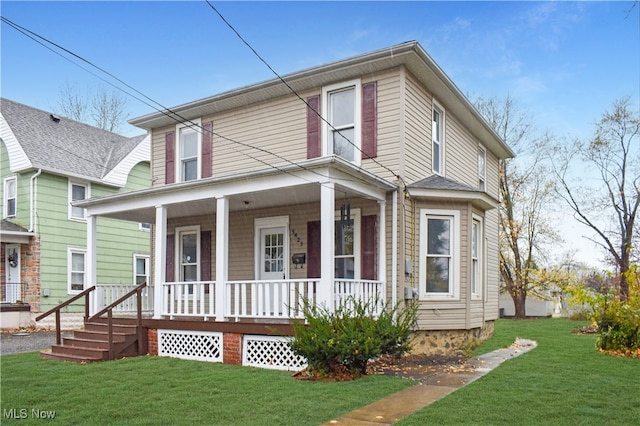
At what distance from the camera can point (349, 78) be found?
1184 centimetres

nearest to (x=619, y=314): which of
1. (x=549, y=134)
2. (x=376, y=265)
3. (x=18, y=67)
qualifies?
(x=376, y=265)

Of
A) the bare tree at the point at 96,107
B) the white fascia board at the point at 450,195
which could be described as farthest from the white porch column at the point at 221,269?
the bare tree at the point at 96,107

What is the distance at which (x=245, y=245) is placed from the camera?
13461mm

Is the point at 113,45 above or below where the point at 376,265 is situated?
above

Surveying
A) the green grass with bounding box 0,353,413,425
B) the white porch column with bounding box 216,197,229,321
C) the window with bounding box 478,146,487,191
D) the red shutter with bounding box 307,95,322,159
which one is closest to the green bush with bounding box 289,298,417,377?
the green grass with bounding box 0,353,413,425

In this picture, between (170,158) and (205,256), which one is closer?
(205,256)

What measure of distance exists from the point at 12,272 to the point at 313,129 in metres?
13.0

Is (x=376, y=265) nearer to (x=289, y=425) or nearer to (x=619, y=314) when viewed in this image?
(x=619, y=314)

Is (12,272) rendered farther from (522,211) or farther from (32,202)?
(522,211)

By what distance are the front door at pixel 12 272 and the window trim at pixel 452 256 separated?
1420 centimetres

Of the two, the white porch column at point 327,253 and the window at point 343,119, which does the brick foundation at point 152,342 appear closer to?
the white porch column at point 327,253

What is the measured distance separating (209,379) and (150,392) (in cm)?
111

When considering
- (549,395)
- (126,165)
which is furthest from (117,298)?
(549,395)

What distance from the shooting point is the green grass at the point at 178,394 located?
20.9 ft
